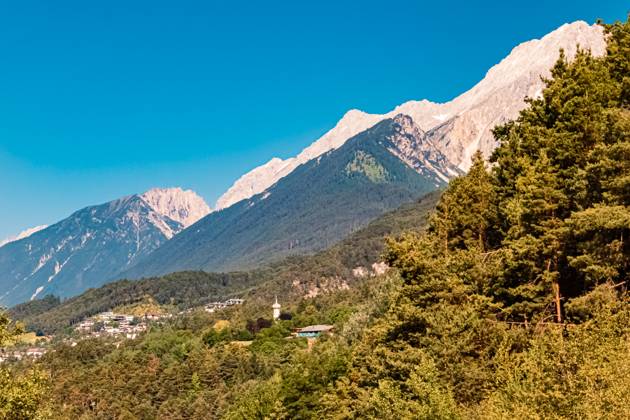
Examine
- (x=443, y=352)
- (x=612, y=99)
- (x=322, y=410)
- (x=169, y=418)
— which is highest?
(x=612, y=99)

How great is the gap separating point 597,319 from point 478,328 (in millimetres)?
9376

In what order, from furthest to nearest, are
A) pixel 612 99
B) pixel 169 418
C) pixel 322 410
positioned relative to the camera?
pixel 169 418
pixel 322 410
pixel 612 99

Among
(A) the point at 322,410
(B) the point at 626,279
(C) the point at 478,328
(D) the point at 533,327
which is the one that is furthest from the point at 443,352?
(A) the point at 322,410

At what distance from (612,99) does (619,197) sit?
1188 centimetres

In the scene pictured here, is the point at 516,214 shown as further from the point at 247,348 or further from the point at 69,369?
the point at 69,369

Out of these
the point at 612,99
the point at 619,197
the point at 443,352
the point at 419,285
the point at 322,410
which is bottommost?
the point at 322,410

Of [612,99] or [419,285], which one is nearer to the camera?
[419,285]

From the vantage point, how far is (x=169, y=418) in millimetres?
113812

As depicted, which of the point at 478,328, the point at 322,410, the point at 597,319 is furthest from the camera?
the point at 322,410

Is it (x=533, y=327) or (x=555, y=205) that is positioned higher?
(x=555, y=205)

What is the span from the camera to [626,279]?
30.6m

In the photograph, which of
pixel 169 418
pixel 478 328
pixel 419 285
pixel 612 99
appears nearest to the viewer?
pixel 478 328

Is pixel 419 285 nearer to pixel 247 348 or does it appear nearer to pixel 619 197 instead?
pixel 619 197

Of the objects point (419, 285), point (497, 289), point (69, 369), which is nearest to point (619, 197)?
point (497, 289)
